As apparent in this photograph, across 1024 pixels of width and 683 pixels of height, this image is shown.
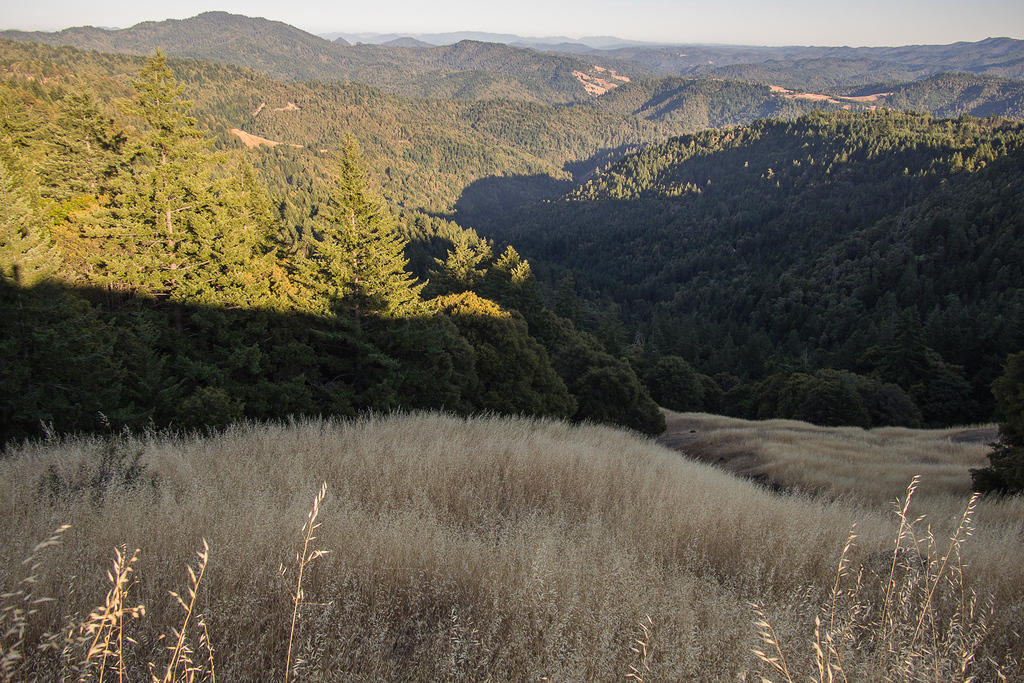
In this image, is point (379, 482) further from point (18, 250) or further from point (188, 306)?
point (188, 306)

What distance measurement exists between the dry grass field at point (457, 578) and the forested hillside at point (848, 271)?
3327cm

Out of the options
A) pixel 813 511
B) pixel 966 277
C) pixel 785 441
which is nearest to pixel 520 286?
pixel 785 441

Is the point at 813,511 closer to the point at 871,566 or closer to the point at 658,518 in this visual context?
the point at 871,566

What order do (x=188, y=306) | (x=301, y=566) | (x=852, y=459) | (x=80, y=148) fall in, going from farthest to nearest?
(x=80, y=148) → (x=188, y=306) → (x=852, y=459) → (x=301, y=566)

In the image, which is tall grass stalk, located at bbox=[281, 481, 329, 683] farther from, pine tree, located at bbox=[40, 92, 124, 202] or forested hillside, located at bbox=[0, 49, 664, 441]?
pine tree, located at bbox=[40, 92, 124, 202]

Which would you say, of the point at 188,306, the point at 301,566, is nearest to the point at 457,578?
the point at 301,566

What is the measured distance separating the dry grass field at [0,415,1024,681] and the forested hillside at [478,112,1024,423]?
1310 inches

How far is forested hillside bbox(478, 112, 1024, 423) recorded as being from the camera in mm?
45469

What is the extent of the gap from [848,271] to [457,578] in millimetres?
125633

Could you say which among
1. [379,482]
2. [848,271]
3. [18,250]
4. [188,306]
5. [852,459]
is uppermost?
[18,250]

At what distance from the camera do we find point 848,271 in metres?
104

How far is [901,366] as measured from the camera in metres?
42.7

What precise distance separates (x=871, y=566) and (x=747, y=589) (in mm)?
1255

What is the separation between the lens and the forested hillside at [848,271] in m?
45.5
